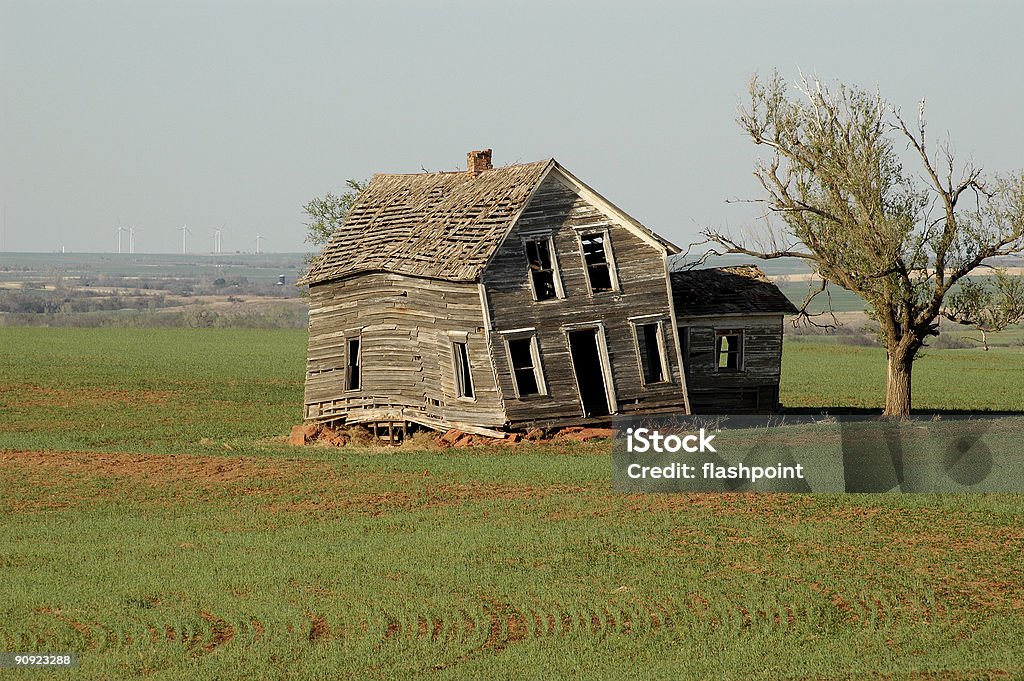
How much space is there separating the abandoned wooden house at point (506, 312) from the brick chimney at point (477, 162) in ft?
4.89

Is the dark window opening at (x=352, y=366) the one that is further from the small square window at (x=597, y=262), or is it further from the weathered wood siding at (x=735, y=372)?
the weathered wood siding at (x=735, y=372)

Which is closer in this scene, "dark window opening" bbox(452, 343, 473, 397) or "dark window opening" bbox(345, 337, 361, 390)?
"dark window opening" bbox(452, 343, 473, 397)

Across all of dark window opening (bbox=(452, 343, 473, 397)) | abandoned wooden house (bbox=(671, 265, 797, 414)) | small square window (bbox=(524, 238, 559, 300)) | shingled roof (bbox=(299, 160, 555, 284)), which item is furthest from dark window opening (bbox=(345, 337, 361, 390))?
abandoned wooden house (bbox=(671, 265, 797, 414))

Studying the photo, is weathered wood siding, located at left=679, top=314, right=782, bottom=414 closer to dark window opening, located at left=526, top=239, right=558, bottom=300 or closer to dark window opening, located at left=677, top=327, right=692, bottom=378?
dark window opening, located at left=677, top=327, right=692, bottom=378

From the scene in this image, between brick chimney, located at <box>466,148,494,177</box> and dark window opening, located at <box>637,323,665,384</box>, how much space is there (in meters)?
7.54

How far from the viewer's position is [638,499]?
26.0 metres

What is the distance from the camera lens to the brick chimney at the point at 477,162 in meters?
39.3

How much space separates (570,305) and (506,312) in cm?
176

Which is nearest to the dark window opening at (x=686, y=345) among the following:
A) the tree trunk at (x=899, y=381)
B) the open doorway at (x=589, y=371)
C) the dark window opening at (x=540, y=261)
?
the open doorway at (x=589, y=371)

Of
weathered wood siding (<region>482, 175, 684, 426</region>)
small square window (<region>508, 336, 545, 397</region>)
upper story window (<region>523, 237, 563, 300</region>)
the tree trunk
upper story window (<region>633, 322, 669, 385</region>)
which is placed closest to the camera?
weathered wood siding (<region>482, 175, 684, 426</region>)

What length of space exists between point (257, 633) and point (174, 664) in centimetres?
143

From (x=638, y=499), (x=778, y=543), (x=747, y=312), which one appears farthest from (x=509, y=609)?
(x=747, y=312)

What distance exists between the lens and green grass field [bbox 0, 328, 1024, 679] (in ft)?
50.9

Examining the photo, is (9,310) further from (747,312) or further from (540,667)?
(540,667)
